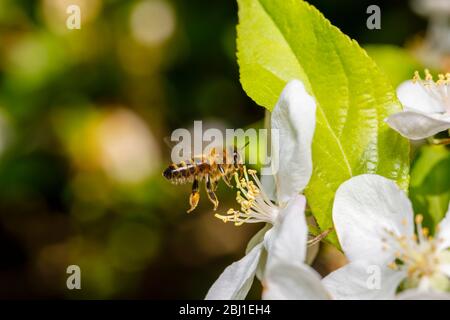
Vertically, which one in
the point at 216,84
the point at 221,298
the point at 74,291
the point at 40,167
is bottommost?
the point at 74,291

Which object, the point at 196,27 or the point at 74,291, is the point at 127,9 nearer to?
the point at 196,27

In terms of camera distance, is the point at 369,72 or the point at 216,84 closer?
the point at 369,72

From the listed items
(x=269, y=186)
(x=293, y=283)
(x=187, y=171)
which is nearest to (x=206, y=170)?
(x=187, y=171)

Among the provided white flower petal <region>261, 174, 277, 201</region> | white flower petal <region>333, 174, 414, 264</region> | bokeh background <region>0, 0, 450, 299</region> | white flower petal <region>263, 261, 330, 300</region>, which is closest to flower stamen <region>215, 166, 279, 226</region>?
white flower petal <region>261, 174, 277, 201</region>

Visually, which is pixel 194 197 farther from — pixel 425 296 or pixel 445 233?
pixel 425 296

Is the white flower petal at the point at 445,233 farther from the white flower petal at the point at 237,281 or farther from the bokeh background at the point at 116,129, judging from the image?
the bokeh background at the point at 116,129
